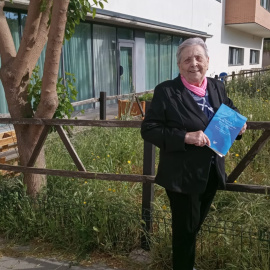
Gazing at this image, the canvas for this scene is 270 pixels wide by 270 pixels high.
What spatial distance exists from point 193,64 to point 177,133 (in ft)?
1.38

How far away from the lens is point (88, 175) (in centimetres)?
316

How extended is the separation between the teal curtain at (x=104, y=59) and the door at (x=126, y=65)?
0.33m

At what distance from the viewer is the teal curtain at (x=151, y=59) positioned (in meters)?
13.7

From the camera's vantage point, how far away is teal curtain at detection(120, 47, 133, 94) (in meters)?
12.1

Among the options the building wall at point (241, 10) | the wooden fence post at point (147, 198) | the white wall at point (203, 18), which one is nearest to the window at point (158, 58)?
the white wall at point (203, 18)

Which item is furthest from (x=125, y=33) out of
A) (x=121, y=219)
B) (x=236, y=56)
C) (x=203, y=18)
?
(x=236, y=56)

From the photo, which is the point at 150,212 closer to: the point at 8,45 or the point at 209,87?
the point at 209,87

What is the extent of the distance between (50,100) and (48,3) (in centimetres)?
96

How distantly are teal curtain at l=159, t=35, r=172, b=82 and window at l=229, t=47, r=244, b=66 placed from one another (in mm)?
8266

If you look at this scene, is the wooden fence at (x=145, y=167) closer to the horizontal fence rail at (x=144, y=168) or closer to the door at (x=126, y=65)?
the horizontal fence rail at (x=144, y=168)

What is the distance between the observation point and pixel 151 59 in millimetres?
14062

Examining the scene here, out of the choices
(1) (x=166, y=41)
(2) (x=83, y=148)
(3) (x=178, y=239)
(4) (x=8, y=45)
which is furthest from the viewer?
(1) (x=166, y=41)

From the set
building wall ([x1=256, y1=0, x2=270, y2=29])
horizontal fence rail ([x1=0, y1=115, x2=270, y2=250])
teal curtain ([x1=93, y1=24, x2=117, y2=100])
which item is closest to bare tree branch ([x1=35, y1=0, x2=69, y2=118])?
horizontal fence rail ([x1=0, y1=115, x2=270, y2=250])

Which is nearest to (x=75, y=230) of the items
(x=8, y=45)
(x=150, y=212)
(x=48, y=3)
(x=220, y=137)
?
(x=150, y=212)
